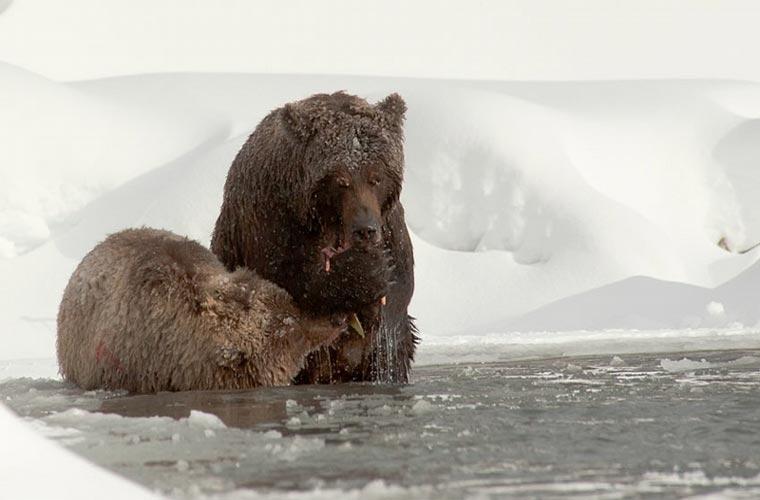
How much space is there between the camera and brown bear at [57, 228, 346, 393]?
7.49 metres

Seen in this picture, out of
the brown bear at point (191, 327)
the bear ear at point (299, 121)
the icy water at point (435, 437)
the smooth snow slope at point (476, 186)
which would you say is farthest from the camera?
the smooth snow slope at point (476, 186)

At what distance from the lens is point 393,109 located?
7.85m

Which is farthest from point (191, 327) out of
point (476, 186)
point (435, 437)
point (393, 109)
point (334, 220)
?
point (476, 186)

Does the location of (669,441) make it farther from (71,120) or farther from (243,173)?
(71,120)

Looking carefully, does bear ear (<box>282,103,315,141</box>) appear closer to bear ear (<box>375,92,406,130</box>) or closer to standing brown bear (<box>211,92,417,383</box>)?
standing brown bear (<box>211,92,417,383</box>)

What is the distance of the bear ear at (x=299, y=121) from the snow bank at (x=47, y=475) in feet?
12.1

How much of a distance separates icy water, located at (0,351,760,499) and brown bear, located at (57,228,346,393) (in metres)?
0.21

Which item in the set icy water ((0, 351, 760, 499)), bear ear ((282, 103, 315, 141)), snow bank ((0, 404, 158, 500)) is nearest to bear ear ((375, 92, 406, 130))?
bear ear ((282, 103, 315, 141))

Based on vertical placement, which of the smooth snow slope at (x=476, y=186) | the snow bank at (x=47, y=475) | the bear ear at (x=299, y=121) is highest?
the smooth snow slope at (x=476, y=186)

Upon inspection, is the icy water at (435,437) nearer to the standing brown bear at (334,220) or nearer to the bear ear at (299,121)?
the standing brown bear at (334,220)

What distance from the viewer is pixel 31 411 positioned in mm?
7027

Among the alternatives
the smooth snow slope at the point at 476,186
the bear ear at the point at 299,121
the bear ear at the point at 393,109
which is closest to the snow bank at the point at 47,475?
the bear ear at the point at 299,121

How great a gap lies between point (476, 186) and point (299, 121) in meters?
10.6

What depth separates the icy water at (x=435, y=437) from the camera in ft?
14.8
